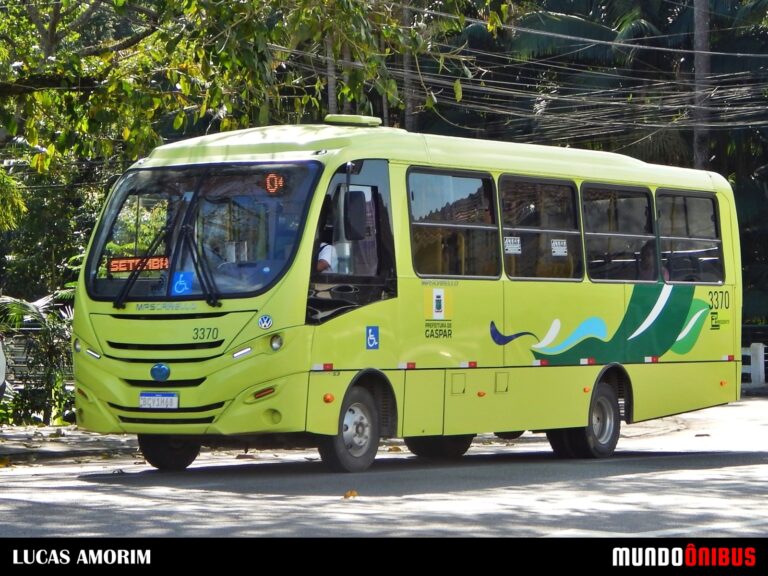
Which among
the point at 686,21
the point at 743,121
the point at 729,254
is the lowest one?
the point at 729,254

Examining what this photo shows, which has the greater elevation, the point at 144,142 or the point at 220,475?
the point at 144,142

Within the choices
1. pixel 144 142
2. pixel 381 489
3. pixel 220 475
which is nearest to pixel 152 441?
pixel 220 475

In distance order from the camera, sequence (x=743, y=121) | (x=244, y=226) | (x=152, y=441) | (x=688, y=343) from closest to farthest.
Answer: (x=244, y=226) < (x=152, y=441) < (x=688, y=343) < (x=743, y=121)

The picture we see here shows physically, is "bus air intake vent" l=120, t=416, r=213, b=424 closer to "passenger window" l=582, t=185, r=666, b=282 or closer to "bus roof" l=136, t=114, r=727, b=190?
"bus roof" l=136, t=114, r=727, b=190

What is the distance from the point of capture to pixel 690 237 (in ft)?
63.5

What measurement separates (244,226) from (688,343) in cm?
707

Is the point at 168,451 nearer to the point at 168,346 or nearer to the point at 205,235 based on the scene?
the point at 168,346

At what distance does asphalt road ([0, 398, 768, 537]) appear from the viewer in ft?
32.7

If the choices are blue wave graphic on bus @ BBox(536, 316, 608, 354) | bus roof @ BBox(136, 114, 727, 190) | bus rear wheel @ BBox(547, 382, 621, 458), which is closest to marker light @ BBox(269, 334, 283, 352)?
bus roof @ BBox(136, 114, 727, 190)

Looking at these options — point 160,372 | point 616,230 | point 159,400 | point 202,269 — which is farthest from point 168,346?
point 616,230

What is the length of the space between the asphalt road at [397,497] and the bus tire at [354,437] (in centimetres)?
19

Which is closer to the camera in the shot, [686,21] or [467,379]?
[467,379]

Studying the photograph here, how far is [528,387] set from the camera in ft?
54.7

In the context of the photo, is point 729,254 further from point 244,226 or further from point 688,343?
point 244,226
